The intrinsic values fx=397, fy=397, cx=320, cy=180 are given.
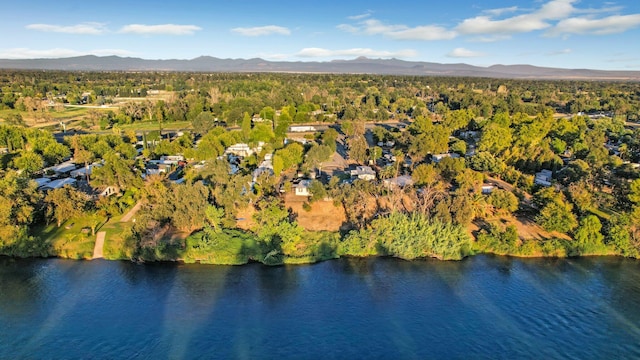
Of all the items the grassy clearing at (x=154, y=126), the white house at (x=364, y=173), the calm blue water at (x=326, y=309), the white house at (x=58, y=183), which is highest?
the grassy clearing at (x=154, y=126)

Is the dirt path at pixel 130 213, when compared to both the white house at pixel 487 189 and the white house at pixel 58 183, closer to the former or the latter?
the white house at pixel 58 183

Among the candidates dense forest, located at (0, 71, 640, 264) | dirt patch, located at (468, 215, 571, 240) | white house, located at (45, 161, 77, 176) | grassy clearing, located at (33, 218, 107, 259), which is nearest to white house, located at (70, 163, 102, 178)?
dense forest, located at (0, 71, 640, 264)

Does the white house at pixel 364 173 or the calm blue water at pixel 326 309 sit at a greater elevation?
the white house at pixel 364 173

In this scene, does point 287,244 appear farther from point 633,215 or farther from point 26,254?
point 633,215

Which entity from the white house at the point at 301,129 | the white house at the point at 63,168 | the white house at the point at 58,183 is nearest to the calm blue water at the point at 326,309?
the white house at the point at 58,183

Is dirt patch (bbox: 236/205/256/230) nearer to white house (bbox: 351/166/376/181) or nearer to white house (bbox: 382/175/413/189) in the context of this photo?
white house (bbox: 382/175/413/189)

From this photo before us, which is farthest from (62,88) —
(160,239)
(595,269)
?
(595,269)

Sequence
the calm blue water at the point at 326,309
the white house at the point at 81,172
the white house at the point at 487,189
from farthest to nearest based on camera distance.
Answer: the white house at the point at 81,172, the white house at the point at 487,189, the calm blue water at the point at 326,309
